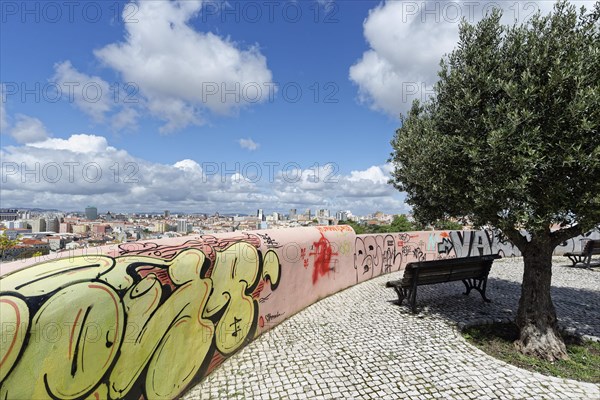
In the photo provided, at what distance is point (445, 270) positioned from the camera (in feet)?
25.6

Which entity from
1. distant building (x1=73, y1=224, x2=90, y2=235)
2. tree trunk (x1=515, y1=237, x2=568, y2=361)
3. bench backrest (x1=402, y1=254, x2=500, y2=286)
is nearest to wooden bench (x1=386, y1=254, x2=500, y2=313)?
bench backrest (x1=402, y1=254, x2=500, y2=286)

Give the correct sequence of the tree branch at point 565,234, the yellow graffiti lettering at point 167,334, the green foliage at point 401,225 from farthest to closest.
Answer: the green foliage at point 401,225 → the tree branch at point 565,234 → the yellow graffiti lettering at point 167,334

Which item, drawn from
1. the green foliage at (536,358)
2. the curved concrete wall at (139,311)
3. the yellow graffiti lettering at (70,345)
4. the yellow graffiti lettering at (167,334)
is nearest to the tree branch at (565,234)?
the green foliage at (536,358)

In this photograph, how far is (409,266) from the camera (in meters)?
7.47

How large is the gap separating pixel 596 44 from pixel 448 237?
10983 millimetres

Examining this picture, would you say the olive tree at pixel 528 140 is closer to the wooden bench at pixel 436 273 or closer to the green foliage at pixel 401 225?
the wooden bench at pixel 436 273

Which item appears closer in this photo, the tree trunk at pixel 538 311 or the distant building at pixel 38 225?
the tree trunk at pixel 538 311

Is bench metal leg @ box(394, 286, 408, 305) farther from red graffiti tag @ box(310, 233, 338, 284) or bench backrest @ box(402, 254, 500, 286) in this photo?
red graffiti tag @ box(310, 233, 338, 284)

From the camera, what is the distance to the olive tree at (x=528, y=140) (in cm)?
469

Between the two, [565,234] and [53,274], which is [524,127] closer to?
[565,234]

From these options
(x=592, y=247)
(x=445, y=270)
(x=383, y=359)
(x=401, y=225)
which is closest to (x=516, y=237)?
(x=445, y=270)

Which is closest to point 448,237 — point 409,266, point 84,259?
point 409,266

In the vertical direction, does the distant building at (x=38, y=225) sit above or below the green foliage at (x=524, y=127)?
below

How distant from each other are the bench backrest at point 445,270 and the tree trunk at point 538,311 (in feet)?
5.92
